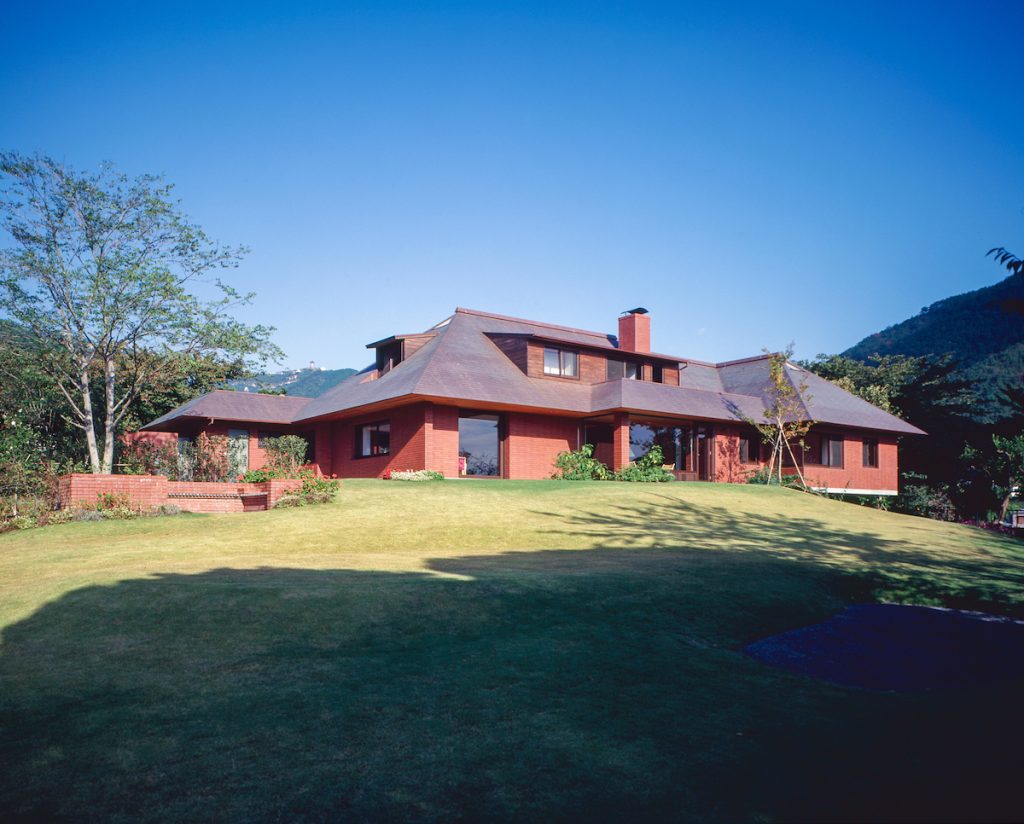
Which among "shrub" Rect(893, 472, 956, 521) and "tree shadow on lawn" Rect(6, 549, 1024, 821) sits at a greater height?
"tree shadow on lawn" Rect(6, 549, 1024, 821)

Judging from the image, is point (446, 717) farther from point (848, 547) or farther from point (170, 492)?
point (170, 492)

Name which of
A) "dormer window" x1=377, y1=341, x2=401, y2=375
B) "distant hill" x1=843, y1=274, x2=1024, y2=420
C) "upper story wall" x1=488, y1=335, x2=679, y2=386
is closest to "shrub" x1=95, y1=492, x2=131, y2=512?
"dormer window" x1=377, y1=341, x2=401, y2=375

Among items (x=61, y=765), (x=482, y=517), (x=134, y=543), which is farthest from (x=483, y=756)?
(x=482, y=517)

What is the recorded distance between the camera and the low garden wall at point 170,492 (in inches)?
652

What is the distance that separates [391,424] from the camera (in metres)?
29.8

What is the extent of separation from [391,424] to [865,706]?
2471 centimetres

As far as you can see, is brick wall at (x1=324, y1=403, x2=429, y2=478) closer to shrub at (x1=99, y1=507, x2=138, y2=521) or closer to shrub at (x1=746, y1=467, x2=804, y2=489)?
shrub at (x1=99, y1=507, x2=138, y2=521)

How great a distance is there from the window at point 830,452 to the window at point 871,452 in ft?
8.03

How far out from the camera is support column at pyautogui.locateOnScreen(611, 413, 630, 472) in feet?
99.5

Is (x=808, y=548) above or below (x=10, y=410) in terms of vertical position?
below

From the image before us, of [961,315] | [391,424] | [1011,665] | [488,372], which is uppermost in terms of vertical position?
[961,315]

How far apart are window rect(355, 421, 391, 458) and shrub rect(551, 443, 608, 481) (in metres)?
7.02

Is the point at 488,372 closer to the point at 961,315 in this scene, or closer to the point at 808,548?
the point at 808,548

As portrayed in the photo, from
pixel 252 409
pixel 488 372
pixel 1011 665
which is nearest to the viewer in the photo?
pixel 1011 665
